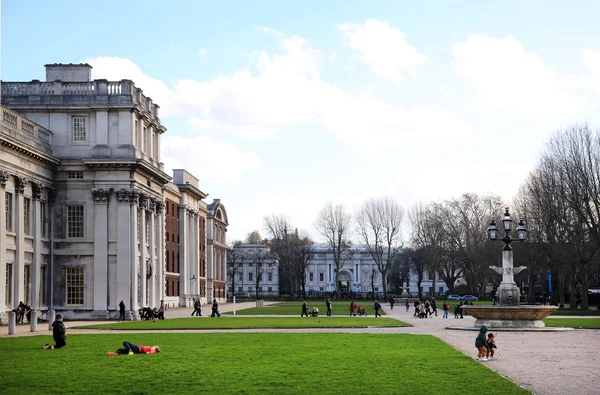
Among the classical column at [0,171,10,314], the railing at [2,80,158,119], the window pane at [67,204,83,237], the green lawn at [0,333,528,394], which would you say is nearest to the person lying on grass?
the green lawn at [0,333,528,394]

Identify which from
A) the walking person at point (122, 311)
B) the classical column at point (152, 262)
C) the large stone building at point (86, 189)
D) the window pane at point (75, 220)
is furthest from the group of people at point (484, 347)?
the classical column at point (152, 262)

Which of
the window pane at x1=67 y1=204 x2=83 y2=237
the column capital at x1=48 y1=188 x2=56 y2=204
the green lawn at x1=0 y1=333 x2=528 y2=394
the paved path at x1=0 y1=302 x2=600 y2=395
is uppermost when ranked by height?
the column capital at x1=48 y1=188 x2=56 y2=204

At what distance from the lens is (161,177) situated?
71875mm

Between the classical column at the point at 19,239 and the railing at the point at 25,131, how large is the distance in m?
3.05

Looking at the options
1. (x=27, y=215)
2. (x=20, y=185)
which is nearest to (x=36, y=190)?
(x=27, y=215)

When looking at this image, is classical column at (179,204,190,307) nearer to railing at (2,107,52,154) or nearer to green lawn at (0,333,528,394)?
railing at (2,107,52,154)

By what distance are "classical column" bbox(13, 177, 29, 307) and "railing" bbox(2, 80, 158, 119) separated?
925 cm

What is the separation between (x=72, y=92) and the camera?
6444 centimetres

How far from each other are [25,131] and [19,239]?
767 centimetres

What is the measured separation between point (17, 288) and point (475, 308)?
30637 millimetres

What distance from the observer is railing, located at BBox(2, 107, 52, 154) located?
180 ft

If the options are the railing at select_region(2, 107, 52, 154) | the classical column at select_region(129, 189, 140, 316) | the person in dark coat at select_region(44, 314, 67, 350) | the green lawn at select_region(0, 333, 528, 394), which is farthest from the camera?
the classical column at select_region(129, 189, 140, 316)

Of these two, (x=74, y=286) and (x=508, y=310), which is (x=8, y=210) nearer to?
(x=74, y=286)

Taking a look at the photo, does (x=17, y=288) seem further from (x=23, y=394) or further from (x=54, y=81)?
(x=23, y=394)
